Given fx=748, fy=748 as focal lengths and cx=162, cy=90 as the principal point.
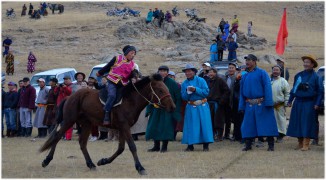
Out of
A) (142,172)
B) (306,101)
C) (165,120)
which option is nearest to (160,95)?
(142,172)

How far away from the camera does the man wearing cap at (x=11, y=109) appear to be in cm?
1972

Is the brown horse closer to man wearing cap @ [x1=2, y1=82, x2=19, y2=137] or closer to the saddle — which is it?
the saddle

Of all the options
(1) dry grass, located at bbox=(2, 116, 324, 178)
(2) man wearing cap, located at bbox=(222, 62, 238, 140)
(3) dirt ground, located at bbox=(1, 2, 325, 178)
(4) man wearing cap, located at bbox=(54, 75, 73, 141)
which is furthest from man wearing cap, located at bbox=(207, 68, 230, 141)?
(4) man wearing cap, located at bbox=(54, 75, 73, 141)

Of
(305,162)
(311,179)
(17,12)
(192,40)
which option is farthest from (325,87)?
(17,12)

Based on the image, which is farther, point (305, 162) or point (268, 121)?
point (268, 121)

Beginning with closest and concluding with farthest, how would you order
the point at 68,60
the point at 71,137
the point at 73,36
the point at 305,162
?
the point at 305,162 → the point at 71,137 → the point at 68,60 → the point at 73,36

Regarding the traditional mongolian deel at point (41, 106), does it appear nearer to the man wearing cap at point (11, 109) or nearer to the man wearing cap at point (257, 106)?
the man wearing cap at point (11, 109)

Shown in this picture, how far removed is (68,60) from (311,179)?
1448 inches

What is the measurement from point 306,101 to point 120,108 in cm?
416

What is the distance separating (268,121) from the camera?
14.3 meters

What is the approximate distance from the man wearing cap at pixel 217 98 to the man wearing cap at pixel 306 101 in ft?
7.10

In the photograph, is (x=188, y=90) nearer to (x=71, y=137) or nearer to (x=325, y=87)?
(x=325, y=87)

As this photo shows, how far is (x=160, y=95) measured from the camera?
1206cm

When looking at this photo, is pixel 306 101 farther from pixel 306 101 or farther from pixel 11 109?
pixel 11 109
